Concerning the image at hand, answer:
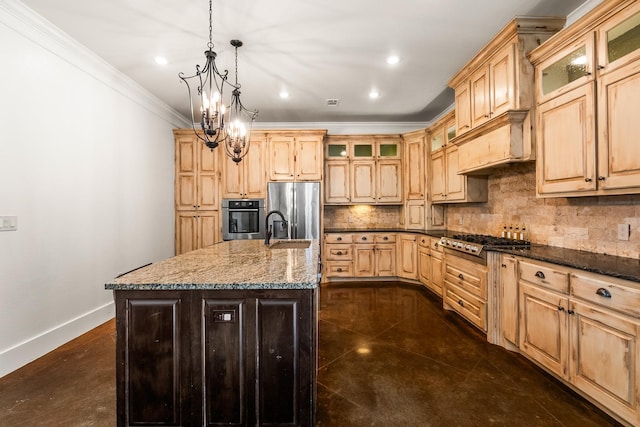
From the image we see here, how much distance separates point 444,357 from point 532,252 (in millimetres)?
1162

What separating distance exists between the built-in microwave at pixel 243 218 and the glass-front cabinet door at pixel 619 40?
4.27 meters

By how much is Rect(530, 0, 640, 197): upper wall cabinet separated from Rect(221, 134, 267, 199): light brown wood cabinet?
381 centimetres

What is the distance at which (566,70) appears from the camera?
227 centimetres

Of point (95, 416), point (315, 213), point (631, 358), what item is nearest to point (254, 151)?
point (315, 213)

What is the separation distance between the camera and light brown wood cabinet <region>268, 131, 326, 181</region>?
5039 millimetres

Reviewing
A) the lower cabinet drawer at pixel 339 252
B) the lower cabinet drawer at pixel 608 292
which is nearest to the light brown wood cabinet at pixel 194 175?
the lower cabinet drawer at pixel 339 252

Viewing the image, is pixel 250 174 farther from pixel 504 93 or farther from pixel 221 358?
pixel 221 358

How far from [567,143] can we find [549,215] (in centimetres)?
85

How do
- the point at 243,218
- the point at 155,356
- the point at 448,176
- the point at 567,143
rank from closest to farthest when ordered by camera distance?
the point at 155,356, the point at 567,143, the point at 448,176, the point at 243,218

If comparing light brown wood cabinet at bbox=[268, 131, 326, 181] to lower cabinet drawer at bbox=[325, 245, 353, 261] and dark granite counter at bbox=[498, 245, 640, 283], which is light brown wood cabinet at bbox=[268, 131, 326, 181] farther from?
dark granite counter at bbox=[498, 245, 640, 283]

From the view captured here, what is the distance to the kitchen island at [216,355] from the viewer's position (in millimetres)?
1475

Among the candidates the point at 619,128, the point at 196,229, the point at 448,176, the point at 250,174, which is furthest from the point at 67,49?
the point at 448,176

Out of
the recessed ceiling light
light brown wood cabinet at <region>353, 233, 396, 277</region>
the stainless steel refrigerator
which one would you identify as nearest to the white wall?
the stainless steel refrigerator

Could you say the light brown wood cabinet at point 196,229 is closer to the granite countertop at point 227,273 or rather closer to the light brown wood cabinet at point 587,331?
the granite countertop at point 227,273
